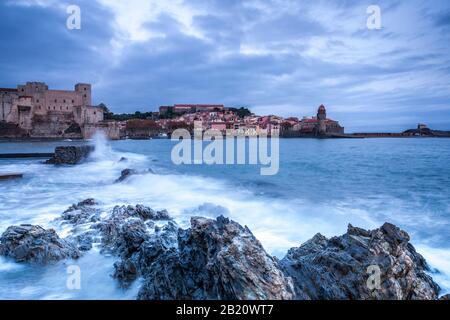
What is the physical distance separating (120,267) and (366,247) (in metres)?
3.01

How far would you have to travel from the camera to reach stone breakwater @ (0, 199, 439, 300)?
9.19ft

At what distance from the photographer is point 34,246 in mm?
4582

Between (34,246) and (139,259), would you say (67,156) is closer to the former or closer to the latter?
(34,246)

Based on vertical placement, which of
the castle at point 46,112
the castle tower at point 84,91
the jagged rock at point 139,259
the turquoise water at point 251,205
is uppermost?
the castle tower at point 84,91

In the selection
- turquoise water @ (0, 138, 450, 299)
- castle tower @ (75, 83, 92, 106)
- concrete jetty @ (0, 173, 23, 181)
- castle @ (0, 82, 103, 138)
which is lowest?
turquoise water @ (0, 138, 450, 299)

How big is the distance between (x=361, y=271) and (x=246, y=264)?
1.34m

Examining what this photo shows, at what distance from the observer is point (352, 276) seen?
3271mm

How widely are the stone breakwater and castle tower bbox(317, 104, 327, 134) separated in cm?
7320

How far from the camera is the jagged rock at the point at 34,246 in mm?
4484
